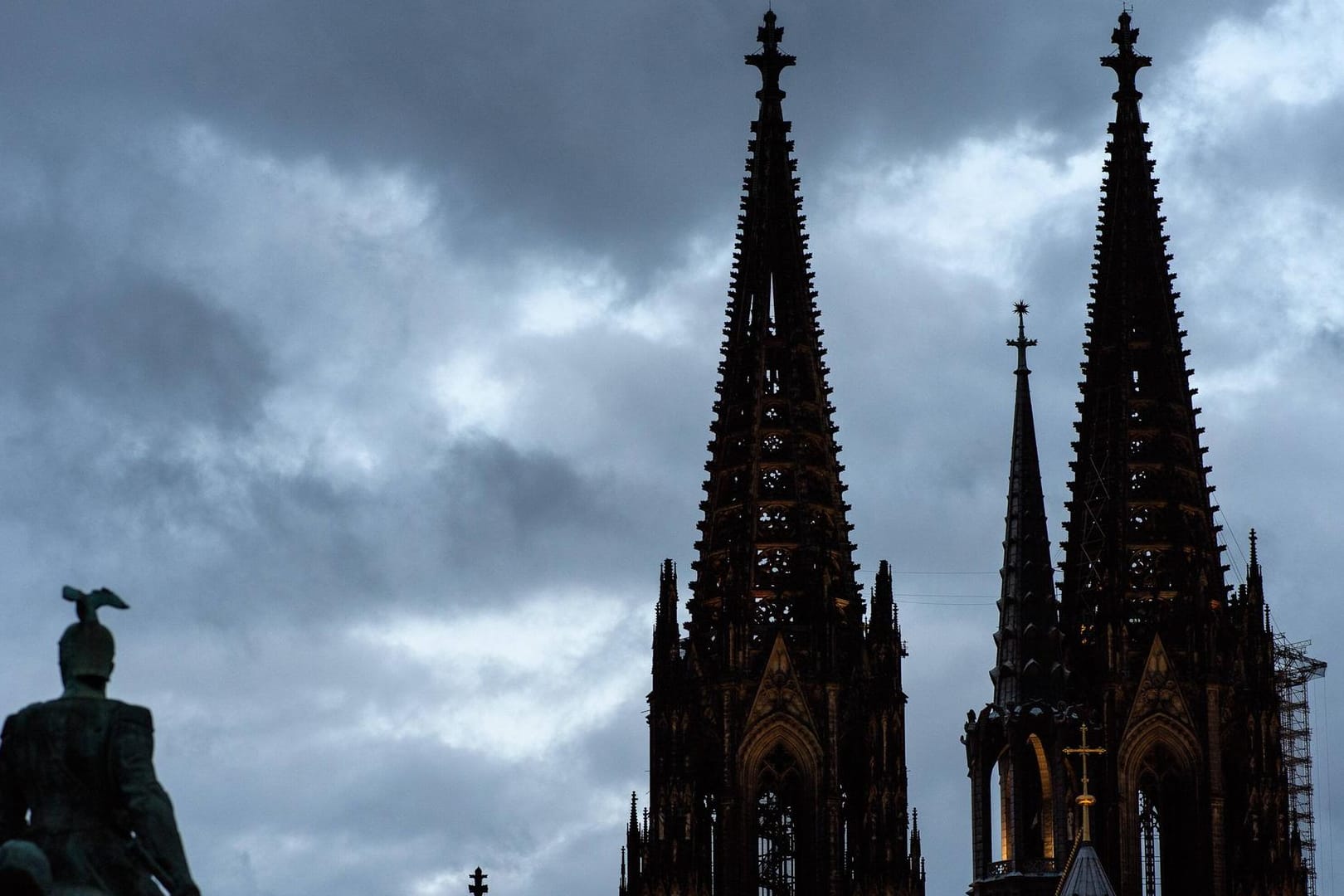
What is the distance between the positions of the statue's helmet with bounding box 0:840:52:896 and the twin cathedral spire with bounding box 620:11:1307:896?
8688 cm

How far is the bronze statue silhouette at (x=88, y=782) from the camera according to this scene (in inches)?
957

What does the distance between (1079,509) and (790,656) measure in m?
11.1

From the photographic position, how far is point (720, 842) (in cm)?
11575

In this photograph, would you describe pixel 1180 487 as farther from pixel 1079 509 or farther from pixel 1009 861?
pixel 1009 861

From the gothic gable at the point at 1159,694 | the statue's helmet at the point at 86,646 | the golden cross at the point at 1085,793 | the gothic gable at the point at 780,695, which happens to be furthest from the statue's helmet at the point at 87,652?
the gothic gable at the point at 1159,694

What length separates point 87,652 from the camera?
81.9ft

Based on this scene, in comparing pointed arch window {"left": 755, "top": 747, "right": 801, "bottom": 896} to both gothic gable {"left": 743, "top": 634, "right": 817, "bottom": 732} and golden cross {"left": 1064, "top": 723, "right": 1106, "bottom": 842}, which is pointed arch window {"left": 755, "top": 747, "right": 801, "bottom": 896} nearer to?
gothic gable {"left": 743, "top": 634, "right": 817, "bottom": 732}

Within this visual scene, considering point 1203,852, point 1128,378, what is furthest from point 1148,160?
point 1203,852

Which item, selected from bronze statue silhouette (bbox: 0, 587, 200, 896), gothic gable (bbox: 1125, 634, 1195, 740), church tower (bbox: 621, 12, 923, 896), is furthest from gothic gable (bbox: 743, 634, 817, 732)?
bronze statue silhouette (bbox: 0, 587, 200, 896)

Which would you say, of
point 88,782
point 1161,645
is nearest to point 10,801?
point 88,782

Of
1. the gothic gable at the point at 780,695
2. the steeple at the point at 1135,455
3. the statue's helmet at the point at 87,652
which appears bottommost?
the statue's helmet at the point at 87,652

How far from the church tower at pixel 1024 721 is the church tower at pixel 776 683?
465 cm

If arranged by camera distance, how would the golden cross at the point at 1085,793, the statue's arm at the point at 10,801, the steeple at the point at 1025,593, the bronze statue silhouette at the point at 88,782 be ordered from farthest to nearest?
the steeple at the point at 1025,593
the golden cross at the point at 1085,793
the statue's arm at the point at 10,801
the bronze statue silhouette at the point at 88,782

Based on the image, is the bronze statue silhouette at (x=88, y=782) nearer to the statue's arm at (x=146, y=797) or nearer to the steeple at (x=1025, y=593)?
the statue's arm at (x=146, y=797)
